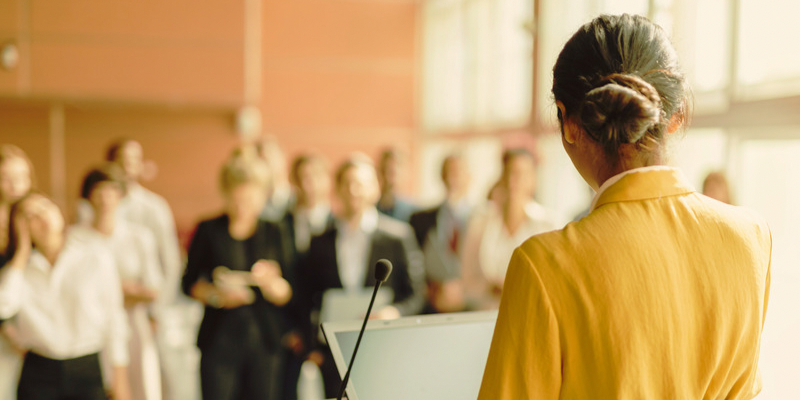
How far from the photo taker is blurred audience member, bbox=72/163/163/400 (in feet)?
8.85

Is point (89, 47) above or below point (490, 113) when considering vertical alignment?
above

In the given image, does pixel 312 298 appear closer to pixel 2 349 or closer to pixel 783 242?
pixel 2 349

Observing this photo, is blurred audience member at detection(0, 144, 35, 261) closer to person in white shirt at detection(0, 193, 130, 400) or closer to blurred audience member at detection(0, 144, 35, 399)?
blurred audience member at detection(0, 144, 35, 399)

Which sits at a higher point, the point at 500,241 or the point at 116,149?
the point at 116,149

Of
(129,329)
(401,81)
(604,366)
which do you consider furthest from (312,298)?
(401,81)

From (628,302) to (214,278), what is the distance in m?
2.04

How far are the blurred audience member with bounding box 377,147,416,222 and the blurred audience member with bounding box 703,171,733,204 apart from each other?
76.4 inches

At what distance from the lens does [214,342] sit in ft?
7.77

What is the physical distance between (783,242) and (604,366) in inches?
78.6

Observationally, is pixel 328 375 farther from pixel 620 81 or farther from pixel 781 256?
pixel 620 81

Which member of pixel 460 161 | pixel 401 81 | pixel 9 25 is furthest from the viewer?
pixel 401 81

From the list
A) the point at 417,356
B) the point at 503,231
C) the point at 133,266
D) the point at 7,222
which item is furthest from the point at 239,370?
the point at 417,356

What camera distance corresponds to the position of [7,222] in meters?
2.22

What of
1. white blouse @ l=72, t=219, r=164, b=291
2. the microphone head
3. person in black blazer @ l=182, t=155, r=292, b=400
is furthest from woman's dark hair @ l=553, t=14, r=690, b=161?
white blouse @ l=72, t=219, r=164, b=291
